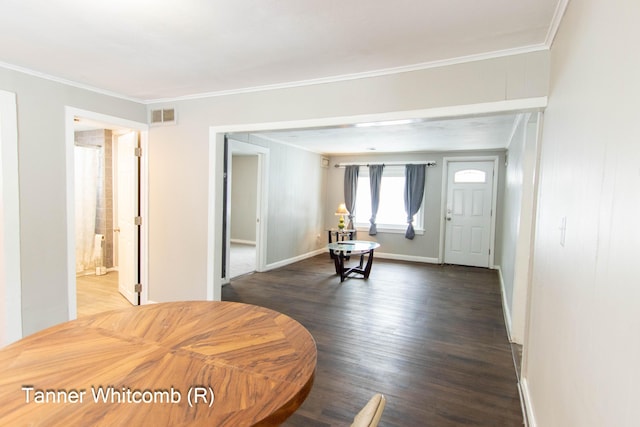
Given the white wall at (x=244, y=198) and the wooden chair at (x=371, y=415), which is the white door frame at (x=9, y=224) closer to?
the wooden chair at (x=371, y=415)

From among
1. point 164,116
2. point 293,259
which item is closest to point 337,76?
point 164,116

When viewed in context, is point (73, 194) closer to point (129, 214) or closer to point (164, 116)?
point (129, 214)

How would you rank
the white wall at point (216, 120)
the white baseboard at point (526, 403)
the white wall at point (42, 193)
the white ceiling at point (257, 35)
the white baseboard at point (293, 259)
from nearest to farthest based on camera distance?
the white ceiling at point (257, 35) < the white baseboard at point (526, 403) < the white wall at point (216, 120) < the white wall at point (42, 193) < the white baseboard at point (293, 259)

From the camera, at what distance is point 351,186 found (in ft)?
25.5

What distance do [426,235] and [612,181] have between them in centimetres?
640

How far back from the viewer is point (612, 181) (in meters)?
0.99

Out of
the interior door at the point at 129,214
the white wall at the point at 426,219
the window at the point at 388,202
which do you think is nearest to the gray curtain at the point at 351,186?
the window at the point at 388,202

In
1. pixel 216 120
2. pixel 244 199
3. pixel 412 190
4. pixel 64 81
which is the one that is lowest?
pixel 244 199

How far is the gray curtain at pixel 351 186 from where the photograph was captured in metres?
7.74

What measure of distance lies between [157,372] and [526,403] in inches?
89.7

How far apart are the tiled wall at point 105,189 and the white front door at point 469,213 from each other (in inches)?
248

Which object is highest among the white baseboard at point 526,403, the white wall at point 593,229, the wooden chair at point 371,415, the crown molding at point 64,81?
the crown molding at point 64,81

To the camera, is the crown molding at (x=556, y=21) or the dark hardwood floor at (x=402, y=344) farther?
the dark hardwood floor at (x=402, y=344)

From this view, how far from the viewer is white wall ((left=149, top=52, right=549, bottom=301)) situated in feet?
8.00
